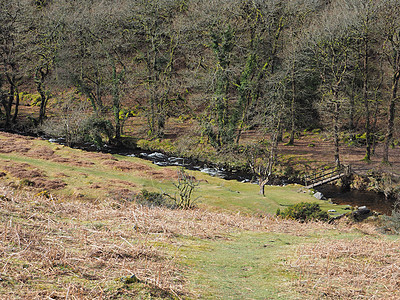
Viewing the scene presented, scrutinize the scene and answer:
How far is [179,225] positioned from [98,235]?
3492 millimetres

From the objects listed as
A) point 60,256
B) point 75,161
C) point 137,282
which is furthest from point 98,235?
point 75,161

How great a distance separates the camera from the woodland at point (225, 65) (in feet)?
147

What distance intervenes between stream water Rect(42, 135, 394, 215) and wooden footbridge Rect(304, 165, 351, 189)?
0.86m

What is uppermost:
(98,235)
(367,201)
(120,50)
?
(120,50)

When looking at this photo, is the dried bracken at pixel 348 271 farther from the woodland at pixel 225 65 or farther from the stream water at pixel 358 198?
the woodland at pixel 225 65

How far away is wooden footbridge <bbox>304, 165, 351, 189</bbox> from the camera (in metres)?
37.8

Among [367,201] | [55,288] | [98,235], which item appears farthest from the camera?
[367,201]

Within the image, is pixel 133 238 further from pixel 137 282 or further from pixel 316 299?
pixel 316 299

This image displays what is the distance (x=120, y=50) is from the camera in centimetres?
6994

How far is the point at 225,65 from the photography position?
164ft

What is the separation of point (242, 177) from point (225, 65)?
1746cm

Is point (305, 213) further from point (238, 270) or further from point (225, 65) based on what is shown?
point (225, 65)

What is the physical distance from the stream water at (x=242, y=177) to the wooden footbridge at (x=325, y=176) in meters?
0.86

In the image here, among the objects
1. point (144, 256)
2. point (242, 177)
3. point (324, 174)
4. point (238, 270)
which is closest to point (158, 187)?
point (242, 177)
